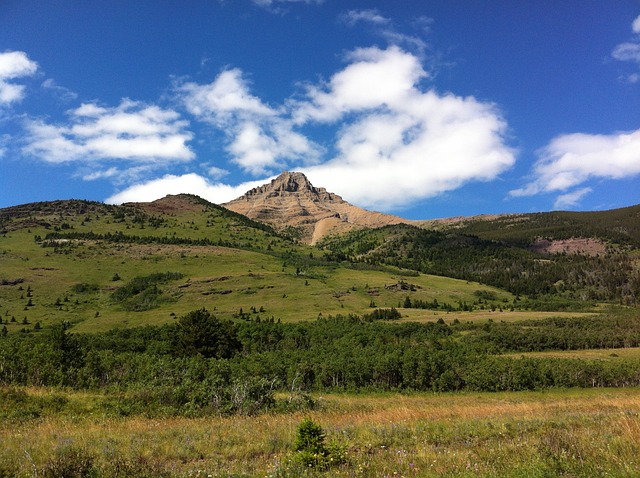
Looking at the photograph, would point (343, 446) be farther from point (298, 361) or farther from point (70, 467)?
point (298, 361)

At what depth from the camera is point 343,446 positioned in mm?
11445

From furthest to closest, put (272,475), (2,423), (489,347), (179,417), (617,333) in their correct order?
(617,333), (489,347), (179,417), (2,423), (272,475)

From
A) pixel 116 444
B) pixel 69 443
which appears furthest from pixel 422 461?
pixel 69 443

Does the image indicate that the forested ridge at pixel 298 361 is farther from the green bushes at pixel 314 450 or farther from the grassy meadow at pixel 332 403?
the green bushes at pixel 314 450

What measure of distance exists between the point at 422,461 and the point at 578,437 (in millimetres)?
5248

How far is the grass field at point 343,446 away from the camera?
970cm

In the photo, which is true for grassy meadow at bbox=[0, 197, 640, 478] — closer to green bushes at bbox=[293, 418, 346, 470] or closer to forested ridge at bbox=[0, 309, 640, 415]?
green bushes at bbox=[293, 418, 346, 470]

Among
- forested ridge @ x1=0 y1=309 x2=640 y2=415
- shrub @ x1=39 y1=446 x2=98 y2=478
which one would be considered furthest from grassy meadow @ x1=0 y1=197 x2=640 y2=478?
forested ridge @ x1=0 y1=309 x2=640 y2=415

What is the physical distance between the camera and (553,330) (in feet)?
419

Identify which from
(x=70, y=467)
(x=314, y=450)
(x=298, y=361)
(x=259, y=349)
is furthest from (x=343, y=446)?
(x=259, y=349)

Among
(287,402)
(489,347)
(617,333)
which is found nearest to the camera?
(287,402)

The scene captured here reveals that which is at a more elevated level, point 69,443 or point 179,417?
point 69,443

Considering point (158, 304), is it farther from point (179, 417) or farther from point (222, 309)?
point (179, 417)

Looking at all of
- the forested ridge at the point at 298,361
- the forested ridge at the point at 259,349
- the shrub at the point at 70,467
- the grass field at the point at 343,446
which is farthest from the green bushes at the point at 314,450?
the forested ridge at the point at 298,361
